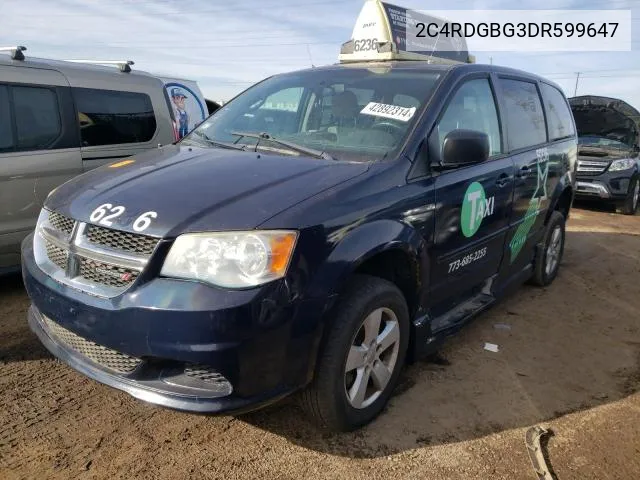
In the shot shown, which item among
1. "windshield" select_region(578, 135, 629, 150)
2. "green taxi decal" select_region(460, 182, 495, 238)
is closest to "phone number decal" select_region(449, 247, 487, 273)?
"green taxi decal" select_region(460, 182, 495, 238)

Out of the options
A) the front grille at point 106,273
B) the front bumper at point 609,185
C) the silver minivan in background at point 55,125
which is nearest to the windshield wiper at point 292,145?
the front grille at point 106,273

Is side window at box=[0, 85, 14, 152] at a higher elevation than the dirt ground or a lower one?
higher

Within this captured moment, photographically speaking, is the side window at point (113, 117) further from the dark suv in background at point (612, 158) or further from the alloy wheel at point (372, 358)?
the dark suv in background at point (612, 158)

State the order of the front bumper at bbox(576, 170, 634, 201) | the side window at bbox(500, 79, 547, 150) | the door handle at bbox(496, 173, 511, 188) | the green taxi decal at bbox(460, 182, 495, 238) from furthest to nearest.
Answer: the front bumper at bbox(576, 170, 634, 201) < the side window at bbox(500, 79, 547, 150) < the door handle at bbox(496, 173, 511, 188) < the green taxi decal at bbox(460, 182, 495, 238)

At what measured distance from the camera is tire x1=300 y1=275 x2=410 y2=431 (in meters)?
2.39

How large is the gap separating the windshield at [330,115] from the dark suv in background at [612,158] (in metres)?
8.16

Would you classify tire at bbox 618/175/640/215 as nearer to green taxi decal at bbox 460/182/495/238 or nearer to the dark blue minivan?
the dark blue minivan

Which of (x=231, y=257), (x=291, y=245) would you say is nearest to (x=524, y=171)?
(x=291, y=245)

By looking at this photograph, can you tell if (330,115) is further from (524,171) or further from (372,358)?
(524,171)

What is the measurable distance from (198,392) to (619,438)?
225 centimetres

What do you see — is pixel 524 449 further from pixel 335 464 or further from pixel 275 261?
pixel 275 261

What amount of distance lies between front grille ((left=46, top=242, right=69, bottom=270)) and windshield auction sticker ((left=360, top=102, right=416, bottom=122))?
5.90 ft

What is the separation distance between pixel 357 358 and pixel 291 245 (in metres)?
0.77

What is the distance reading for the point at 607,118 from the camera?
38.4 feet
